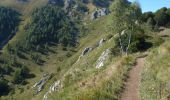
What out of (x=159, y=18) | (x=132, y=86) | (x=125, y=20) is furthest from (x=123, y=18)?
(x=132, y=86)

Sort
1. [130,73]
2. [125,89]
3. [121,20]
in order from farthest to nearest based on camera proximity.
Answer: [121,20], [130,73], [125,89]

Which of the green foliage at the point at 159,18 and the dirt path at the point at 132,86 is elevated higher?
the green foliage at the point at 159,18

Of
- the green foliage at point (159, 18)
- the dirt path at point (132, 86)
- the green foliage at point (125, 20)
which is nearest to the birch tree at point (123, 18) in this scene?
the green foliage at point (125, 20)

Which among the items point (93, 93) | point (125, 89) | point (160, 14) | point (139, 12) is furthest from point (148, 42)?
point (93, 93)

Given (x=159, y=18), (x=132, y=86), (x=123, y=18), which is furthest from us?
(x=159, y=18)

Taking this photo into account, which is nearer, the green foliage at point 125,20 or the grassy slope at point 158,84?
the grassy slope at point 158,84

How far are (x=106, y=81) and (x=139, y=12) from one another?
6013 centimetres

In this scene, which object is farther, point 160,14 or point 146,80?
point 160,14

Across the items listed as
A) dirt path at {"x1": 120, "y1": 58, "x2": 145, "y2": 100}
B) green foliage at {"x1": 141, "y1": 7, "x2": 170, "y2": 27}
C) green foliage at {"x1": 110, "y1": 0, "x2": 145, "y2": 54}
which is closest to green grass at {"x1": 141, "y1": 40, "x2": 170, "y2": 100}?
dirt path at {"x1": 120, "y1": 58, "x2": 145, "y2": 100}

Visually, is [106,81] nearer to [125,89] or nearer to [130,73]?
[125,89]

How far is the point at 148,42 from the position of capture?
74.9 metres

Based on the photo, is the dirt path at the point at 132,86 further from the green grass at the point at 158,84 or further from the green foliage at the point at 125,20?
the green foliage at the point at 125,20

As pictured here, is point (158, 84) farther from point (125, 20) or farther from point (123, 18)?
point (123, 18)

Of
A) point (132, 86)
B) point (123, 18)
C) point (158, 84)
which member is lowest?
point (132, 86)
